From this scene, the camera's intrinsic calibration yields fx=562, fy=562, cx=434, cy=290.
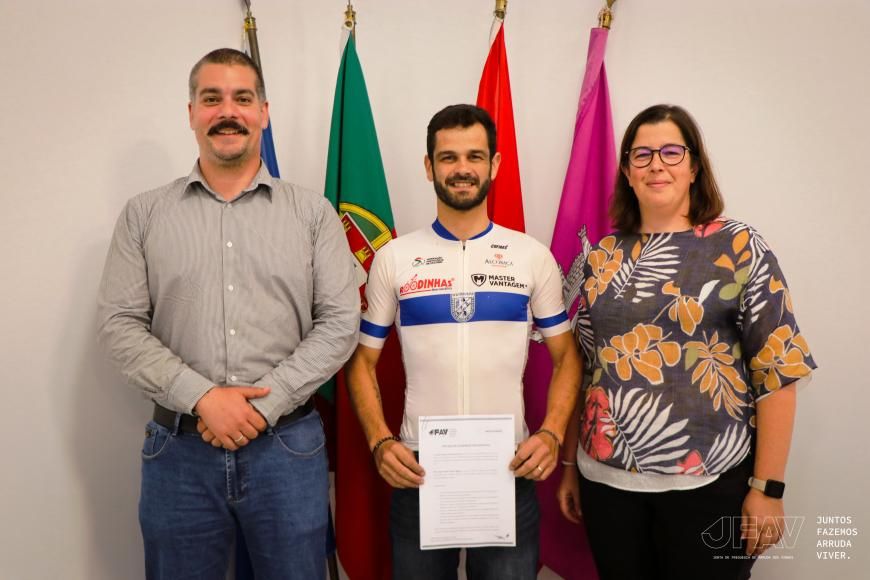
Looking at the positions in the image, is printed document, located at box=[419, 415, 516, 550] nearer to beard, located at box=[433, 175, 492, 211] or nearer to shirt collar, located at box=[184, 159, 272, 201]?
beard, located at box=[433, 175, 492, 211]

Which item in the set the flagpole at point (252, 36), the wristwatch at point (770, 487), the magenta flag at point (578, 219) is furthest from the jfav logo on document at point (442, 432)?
the flagpole at point (252, 36)

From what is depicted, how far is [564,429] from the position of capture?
177 cm

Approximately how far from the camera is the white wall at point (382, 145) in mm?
2158

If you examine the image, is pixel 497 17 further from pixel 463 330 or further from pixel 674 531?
pixel 674 531

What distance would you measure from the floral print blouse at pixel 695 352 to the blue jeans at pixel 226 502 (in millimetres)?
905

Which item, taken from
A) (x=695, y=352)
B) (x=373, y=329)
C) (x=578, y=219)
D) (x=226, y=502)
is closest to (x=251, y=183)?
(x=373, y=329)

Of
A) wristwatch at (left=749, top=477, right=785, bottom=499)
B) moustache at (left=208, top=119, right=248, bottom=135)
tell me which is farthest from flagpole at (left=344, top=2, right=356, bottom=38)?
wristwatch at (left=749, top=477, right=785, bottom=499)

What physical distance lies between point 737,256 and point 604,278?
1.22 feet

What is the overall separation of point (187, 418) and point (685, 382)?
1430 mm

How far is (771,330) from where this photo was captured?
1555 mm

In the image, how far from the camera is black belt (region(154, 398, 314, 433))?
1620 millimetres

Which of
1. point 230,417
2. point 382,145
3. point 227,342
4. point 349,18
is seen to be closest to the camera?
point 230,417

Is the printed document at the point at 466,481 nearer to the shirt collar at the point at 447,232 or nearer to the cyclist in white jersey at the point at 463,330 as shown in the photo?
the cyclist in white jersey at the point at 463,330

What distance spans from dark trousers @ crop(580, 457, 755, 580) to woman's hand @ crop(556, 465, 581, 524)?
184mm
